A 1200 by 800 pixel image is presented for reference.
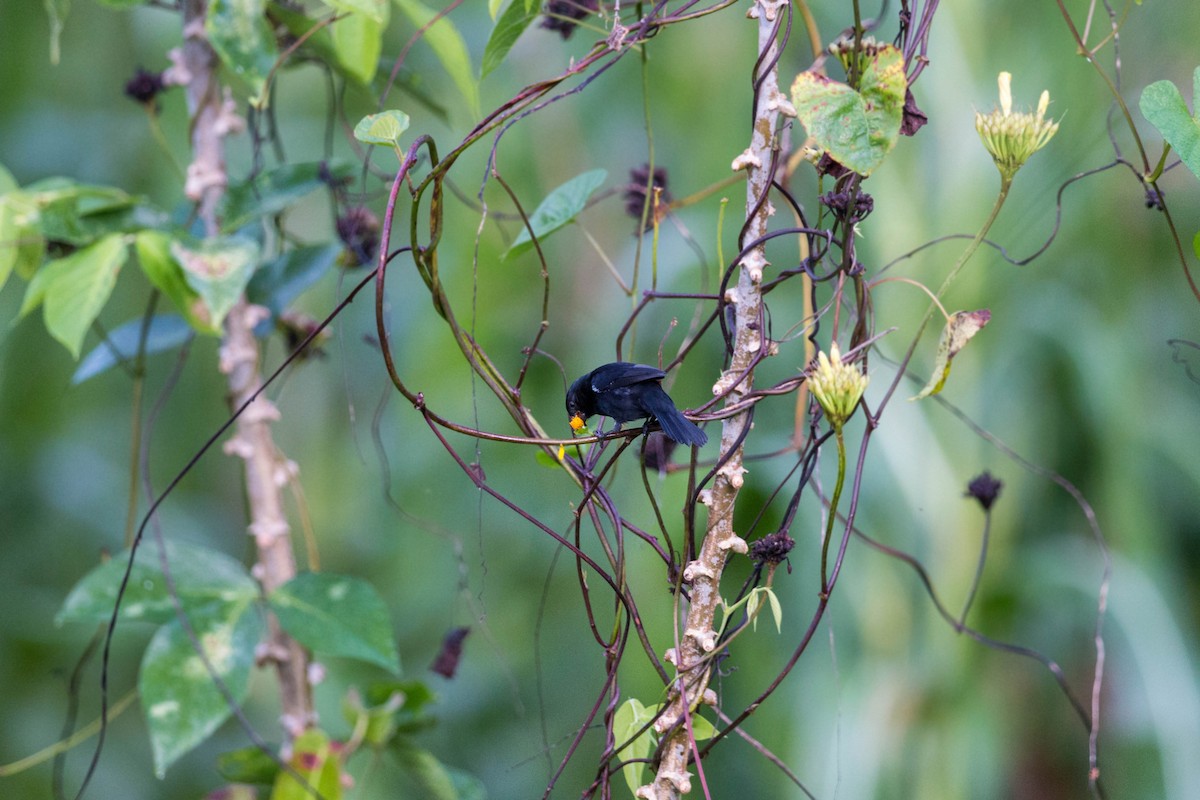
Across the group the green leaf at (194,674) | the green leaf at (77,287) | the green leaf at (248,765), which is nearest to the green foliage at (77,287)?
the green leaf at (77,287)

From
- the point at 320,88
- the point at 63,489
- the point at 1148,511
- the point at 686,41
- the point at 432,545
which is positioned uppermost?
the point at 686,41

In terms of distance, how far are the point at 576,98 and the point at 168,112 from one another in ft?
2.15

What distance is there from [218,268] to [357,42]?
20 centimetres

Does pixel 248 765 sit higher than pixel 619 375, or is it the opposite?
pixel 619 375

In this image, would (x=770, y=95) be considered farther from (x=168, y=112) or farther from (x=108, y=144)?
(x=108, y=144)

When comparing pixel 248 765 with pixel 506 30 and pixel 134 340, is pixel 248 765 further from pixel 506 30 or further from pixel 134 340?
pixel 506 30

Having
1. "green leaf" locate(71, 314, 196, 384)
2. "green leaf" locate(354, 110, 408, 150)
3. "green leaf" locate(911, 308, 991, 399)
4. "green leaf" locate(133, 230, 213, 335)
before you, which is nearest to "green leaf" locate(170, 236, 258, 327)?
"green leaf" locate(133, 230, 213, 335)

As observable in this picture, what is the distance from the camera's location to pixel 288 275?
792 mm

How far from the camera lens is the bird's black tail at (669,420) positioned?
0.59 m

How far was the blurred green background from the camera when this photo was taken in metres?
1.09

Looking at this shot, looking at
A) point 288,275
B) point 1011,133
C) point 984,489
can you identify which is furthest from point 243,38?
point 984,489

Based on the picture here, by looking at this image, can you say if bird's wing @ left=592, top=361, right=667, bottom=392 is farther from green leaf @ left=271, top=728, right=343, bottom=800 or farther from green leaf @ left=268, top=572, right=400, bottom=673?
green leaf @ left=271, top=728, right=343, bottom=800

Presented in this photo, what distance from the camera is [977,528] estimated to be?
1.09 m

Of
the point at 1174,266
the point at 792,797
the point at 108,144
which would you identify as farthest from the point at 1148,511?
the point at 108,144
